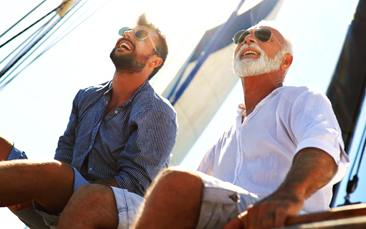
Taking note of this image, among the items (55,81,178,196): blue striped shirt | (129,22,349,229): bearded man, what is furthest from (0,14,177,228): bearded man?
(129,22,349,229): bearded man

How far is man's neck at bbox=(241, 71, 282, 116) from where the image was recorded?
6.89 feet

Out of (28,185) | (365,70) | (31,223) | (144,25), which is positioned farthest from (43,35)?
(365,70)

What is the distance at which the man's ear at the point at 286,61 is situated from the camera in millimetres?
2334

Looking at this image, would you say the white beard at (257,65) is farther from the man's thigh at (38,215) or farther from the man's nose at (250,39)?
the man's thigh at (38,215)

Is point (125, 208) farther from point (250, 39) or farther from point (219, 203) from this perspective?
point (250, 39)

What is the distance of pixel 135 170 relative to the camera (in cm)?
200

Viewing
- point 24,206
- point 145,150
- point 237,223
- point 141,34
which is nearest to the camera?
point 237,223

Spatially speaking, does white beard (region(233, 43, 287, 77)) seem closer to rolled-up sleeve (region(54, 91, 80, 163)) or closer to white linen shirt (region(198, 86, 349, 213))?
white linen shirt (region(198, 86, 349, 213))

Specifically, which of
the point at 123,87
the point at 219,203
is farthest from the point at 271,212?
the point at 123,87

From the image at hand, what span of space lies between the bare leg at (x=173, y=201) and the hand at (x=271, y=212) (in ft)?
0.45

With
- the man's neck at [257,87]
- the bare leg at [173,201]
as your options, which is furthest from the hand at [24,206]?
the man's neck at [257,87]

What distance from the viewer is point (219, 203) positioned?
122 cm

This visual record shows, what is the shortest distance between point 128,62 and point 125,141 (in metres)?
0.63

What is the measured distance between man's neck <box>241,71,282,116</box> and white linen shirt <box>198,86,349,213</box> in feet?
0.62
